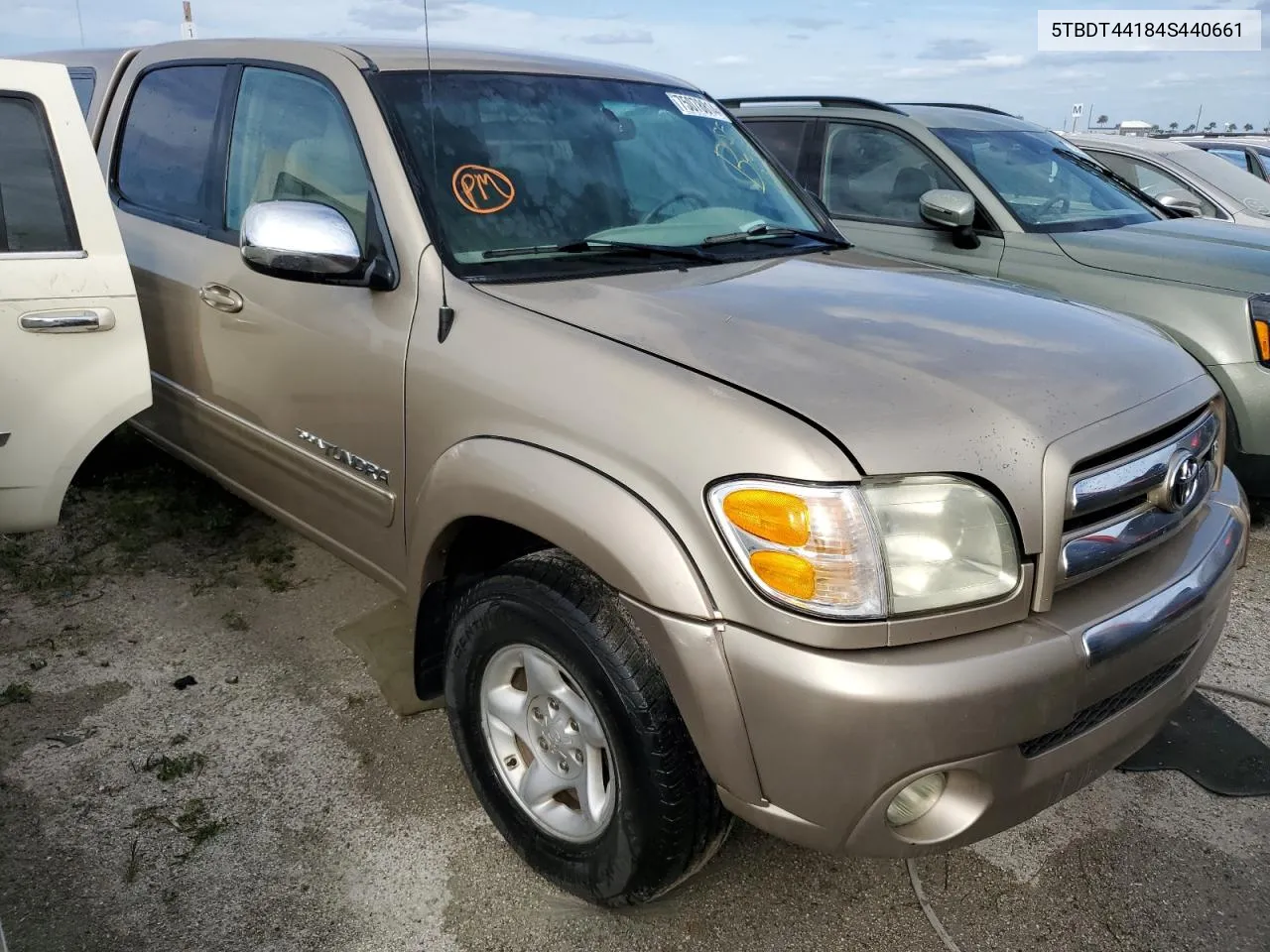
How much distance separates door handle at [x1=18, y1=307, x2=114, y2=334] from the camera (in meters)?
2.87

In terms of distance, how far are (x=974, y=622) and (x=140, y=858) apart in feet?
6.22

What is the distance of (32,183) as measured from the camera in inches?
117

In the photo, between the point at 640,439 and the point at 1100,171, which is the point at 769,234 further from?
the point at 1100,171

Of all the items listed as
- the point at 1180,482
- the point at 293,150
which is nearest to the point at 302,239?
the point at 293,150

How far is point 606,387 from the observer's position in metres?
1.87

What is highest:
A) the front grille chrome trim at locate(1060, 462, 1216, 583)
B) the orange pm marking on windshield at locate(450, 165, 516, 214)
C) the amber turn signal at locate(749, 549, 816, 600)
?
the orange pm marking on windshield at locate(450, 165, 516, 214)

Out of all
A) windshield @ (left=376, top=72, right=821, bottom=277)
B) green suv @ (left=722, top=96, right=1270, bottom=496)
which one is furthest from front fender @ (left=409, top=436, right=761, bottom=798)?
green suv @ (left=722, top=96, right=1270, bottom=496)

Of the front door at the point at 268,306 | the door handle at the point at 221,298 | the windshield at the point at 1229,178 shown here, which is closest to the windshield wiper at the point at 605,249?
the front door at the point at 268,306

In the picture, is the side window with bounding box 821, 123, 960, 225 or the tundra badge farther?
the side window with bounding box 821, 123, 960, 225

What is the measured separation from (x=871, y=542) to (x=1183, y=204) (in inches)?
238

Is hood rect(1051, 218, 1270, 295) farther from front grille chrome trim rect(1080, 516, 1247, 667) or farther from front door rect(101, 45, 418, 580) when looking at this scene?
front door rect(101, 45, 418, 580)

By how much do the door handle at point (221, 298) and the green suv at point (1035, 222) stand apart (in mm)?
3085

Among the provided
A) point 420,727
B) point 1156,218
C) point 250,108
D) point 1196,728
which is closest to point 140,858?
point 420,727

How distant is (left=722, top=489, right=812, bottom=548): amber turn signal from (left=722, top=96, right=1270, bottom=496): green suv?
2826 mm
